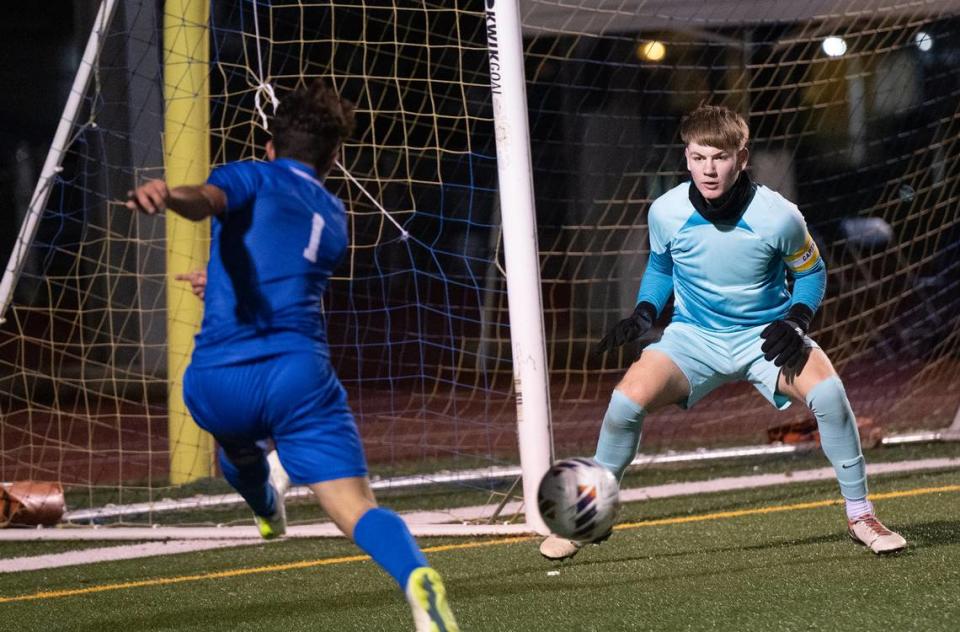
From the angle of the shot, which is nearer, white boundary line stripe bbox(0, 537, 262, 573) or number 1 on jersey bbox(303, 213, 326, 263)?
number 1 on jersey bbox(303, 213, 326, 263)

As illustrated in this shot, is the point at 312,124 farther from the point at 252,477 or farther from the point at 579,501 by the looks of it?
the point at 579,501

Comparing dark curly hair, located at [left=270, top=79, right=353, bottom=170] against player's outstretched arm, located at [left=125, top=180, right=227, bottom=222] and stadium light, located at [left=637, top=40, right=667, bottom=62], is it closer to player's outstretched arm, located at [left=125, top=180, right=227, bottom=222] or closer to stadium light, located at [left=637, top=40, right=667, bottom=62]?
player's outstretched arm, located at [left=125, top=180, right=227, bottom=222]

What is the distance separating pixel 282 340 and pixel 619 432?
178 cm

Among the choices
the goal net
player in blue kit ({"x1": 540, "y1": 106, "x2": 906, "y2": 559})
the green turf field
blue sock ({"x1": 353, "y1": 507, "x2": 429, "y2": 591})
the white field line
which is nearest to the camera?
blue sock ({"x1": 353, "y1": 507, "x2": 429, "y2": 591})

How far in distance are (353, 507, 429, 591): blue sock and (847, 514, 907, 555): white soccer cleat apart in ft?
6.42

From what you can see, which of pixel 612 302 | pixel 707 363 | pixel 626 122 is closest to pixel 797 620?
pixel 707 363

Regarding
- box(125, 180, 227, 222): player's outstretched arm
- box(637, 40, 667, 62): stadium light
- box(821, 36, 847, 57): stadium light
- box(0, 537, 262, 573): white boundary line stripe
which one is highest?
box(637, 40, 667, 62): stadium light

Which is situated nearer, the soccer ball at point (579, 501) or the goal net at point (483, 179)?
the soccer ball at point (579, 501)

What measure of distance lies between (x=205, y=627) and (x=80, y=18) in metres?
14.3

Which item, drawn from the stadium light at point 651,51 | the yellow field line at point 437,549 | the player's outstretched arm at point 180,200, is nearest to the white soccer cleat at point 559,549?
the yellow field line at point 437,549

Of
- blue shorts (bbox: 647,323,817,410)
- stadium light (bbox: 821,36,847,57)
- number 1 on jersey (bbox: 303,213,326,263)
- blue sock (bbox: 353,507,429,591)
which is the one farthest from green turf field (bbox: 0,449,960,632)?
stadium light (bbox: 821,36,847,57)

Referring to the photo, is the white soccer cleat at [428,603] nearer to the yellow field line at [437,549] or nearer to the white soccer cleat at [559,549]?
the white soccer cleat at [559,549]

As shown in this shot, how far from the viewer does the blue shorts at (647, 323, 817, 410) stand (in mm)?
4695

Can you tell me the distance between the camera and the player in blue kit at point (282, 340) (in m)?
3.24
